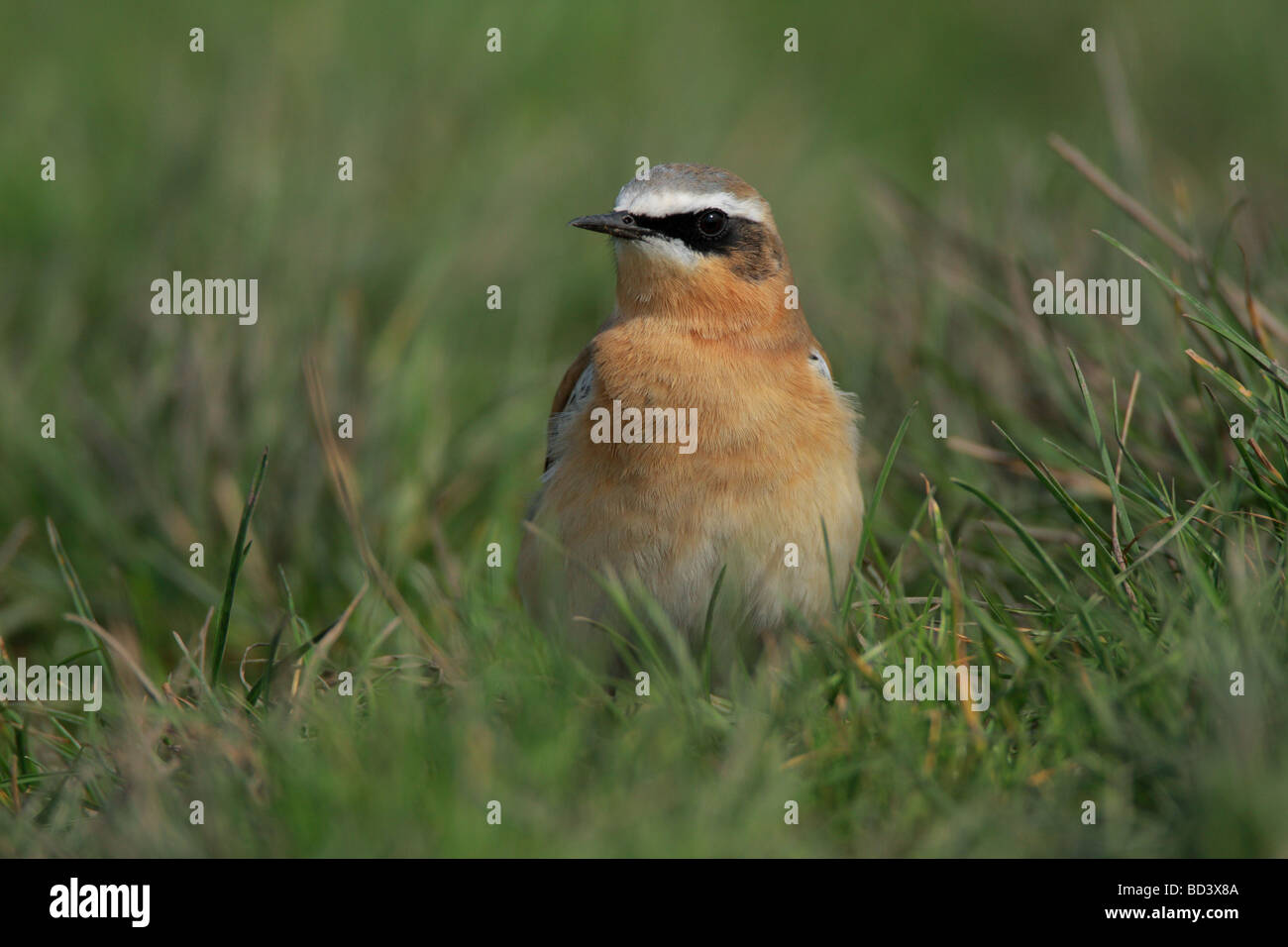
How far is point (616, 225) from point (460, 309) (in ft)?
10.4

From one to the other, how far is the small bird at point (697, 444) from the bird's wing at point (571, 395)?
15 millimetres

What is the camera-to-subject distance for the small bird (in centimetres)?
505

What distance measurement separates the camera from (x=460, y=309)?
844cm

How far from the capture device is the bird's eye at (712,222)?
18.2ft

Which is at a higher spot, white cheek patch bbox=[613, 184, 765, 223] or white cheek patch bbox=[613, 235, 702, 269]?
white cheek patch bbox=[613, 184, 765, 223]

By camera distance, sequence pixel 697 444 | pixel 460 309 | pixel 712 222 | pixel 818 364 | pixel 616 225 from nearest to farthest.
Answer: pixel 697 444 → pixel 616 225 → pixel 712 222 → pixel 818 364 → pixel 460 309

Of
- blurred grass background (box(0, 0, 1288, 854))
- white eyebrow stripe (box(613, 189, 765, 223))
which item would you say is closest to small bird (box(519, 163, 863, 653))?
white eyebrow stripe (box(613, 189, 765, 223))

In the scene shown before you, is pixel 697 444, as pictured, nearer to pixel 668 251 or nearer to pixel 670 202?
pixel 668 251

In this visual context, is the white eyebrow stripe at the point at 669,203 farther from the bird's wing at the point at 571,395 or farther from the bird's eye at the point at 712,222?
the bird's wing at the point at 571,395

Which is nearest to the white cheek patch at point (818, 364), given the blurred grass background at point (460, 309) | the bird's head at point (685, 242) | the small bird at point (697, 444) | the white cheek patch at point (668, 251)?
the small bird at point (697, 444)

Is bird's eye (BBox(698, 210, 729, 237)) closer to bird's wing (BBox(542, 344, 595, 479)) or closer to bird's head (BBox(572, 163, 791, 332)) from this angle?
bird's head (BBox(572, 163, 791, 332))

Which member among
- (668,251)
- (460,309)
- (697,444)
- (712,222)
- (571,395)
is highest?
(460,309)

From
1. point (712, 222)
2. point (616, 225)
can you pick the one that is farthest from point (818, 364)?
point (616, 225)

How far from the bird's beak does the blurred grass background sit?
1.37m
